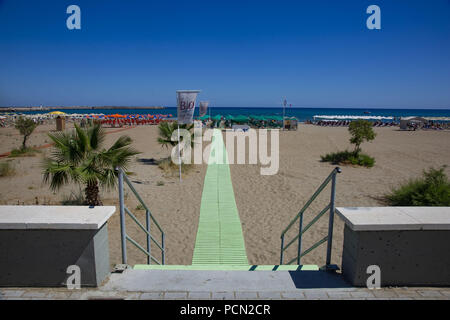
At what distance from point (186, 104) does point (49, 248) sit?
27.7 feet

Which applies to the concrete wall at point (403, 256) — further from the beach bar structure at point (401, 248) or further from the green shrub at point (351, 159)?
the green shrub at point (351, 159)

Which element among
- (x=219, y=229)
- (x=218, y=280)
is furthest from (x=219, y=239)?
(x=218, y=280)

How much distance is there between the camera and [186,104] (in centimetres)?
1032

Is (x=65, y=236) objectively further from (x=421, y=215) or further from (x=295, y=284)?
(x=421, y=215)

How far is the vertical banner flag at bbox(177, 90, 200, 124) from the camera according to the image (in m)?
10.2

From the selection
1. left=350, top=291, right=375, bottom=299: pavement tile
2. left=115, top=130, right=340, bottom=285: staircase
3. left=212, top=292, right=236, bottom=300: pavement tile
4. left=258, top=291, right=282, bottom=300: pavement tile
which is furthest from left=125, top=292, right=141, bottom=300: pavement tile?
left=350, top=291, right=375, bottom=299: pavement tile

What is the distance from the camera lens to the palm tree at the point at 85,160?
18.8 ft

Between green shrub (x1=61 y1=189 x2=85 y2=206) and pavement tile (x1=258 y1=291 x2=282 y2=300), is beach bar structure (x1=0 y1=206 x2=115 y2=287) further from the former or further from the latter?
green shrub (x1=61 y1=189 x2=85 y2=206)

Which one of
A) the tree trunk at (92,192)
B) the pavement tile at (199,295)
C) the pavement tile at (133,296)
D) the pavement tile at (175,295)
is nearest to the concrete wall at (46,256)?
the pavement tile at (133,296)

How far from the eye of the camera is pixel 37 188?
8875mm

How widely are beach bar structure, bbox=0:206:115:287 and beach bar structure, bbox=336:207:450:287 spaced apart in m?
2.24
